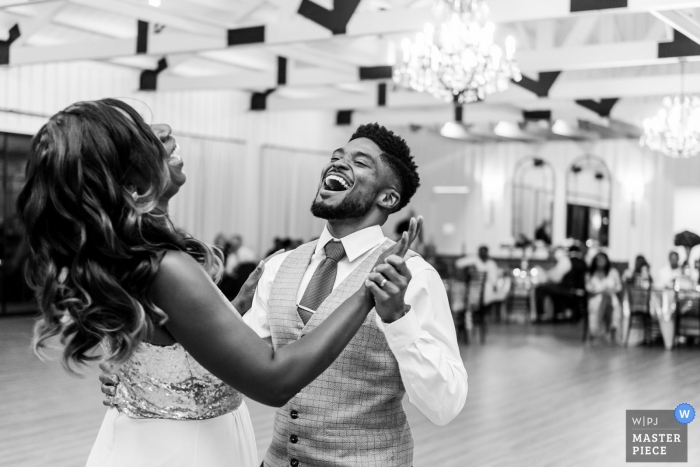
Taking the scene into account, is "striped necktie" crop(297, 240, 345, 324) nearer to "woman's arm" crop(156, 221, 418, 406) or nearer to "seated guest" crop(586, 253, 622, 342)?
"woman's arm" crop(156, 221, 418, 406)

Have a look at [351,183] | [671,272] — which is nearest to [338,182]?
[351,183]

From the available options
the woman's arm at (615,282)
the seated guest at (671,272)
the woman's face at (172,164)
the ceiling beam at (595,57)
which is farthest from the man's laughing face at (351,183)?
the woman's arm at (615,282)

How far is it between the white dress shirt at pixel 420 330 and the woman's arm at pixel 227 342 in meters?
0.22

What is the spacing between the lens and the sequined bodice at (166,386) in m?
1.36

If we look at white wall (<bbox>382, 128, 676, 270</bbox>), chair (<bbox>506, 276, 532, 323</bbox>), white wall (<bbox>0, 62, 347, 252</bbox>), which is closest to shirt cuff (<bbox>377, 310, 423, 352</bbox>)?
white wall (<bbox>0, 62, 347, 252</bbox>)

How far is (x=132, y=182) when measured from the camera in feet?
4.04

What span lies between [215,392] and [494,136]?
49.6ft

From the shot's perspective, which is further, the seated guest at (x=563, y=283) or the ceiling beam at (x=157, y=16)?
the seated guest at (x=563, y=283)

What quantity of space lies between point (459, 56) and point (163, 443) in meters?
5.26

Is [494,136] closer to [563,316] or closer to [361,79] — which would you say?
[563,316]

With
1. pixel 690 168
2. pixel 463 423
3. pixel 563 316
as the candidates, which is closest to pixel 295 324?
pixel 463 423

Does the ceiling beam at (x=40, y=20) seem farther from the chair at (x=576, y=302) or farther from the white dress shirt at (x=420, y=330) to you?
the white dress shirt at (x=420, y=330)

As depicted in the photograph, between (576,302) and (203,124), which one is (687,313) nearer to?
(576,302)

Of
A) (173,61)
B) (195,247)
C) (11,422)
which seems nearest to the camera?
(195,247)
